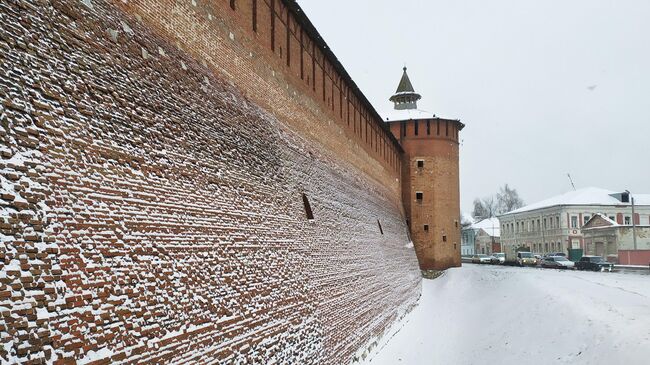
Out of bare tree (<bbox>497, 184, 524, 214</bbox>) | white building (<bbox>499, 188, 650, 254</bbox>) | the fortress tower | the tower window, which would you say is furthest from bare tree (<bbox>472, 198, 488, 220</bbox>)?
the tower window

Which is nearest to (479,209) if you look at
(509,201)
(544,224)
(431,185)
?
(509,201)

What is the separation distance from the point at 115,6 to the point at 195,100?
132 centimetres

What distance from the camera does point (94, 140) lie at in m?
3.77

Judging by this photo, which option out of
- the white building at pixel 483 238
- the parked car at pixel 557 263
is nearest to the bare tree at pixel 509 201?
the white building at pixel 483 238

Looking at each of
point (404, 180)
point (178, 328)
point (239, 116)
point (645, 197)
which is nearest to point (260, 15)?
point (239, 116)

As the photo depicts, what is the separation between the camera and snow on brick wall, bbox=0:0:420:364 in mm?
3105

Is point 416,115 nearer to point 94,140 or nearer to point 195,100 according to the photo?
point 195,100

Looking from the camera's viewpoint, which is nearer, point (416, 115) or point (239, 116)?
point (239, 116)

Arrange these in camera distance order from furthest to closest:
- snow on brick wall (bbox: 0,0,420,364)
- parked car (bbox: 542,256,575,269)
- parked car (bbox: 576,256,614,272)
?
parked car (bbox: 542,256,575,269), parked car (bbox: 576,256,614,272), snow on brick wall (bbox: 0,0,420,364)

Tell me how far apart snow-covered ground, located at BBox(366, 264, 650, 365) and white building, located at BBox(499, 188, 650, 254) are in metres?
22.4

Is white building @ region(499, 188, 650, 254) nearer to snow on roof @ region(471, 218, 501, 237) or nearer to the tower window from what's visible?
snow on roof @ region(471, 218, 501, 237)

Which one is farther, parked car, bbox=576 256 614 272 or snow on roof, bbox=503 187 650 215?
snow on roof, bbox=503 187 650 215

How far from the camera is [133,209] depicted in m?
4.08

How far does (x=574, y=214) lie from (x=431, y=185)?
68.7 ft
